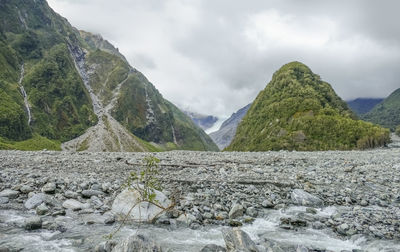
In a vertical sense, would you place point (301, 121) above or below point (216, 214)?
above

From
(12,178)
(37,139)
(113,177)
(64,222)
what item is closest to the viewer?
(64,222)

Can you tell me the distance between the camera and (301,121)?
98.2 meters

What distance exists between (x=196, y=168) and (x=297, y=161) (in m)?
11.5

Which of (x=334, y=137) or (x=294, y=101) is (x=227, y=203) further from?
(x=294, y=101)

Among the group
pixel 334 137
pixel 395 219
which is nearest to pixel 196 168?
pixel 395 219

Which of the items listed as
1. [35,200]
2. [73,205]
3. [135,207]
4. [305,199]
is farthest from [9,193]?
[305,199]

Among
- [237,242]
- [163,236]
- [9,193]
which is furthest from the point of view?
[9,193]

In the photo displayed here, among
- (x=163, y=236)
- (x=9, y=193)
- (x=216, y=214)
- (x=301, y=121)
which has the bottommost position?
(x=163, y=236)

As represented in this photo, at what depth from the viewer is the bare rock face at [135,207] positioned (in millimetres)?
10102

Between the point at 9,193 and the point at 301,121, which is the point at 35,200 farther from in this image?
the point at 301,121

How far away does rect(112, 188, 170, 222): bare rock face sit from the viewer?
33.1 feet

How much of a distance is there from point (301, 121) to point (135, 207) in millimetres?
97910

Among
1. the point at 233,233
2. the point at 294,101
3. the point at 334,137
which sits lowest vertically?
the point at 233,233

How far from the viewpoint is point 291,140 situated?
308 feet
